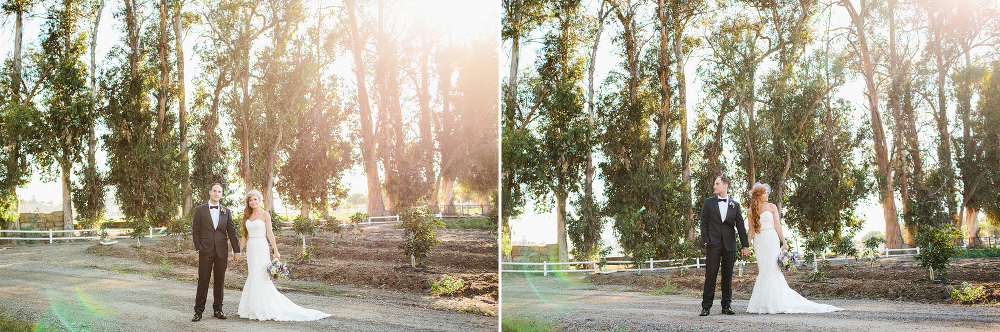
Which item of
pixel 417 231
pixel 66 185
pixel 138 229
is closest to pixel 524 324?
pixel 417 231

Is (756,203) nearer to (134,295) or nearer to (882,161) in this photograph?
(882,161)

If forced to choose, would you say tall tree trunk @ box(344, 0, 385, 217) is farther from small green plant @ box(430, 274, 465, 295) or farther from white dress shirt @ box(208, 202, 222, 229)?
white dress shirt @ box(208, 202, 222, 229)

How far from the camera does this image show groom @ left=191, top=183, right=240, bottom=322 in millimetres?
4266

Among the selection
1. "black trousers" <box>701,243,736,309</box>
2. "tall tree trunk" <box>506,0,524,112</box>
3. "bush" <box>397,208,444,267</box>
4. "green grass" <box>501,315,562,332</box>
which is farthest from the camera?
"tall tree trunk" <box>506,0,524,112</box>

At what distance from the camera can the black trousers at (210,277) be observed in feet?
14.2

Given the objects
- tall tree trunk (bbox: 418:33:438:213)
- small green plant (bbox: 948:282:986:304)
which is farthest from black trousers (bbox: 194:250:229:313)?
small green plant (bbox: 948:282:986:304)

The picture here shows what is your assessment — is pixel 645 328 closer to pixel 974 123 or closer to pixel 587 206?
pixel 587 206

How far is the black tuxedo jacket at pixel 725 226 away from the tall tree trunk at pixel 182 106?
4.04 meters

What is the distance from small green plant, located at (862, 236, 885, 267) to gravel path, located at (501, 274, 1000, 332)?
352mm

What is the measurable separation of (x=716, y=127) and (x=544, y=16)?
7.44 ft

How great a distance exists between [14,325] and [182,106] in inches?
80.9

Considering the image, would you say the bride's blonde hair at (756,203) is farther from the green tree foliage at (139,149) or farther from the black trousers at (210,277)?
the green tree foliage at (139,149)

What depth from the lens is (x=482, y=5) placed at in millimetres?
5539

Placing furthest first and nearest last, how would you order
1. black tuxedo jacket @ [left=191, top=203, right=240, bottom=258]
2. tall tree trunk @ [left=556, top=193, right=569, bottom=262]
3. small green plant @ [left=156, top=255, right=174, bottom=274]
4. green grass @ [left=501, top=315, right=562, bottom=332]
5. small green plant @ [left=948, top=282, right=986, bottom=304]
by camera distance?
tall tree trunk @ [left=556, top=193, right=569, bottom=262] → green grass @ [left=501, top=315, right=562, bottom=332] → small green plant @ [left=156, top=255, right=174, bottom=274] → black tuxedo jacket @ [left=191, top=203, right=240, bottom=258] → small green plant @ [left=948, top=282, right=986, bottom=304]
